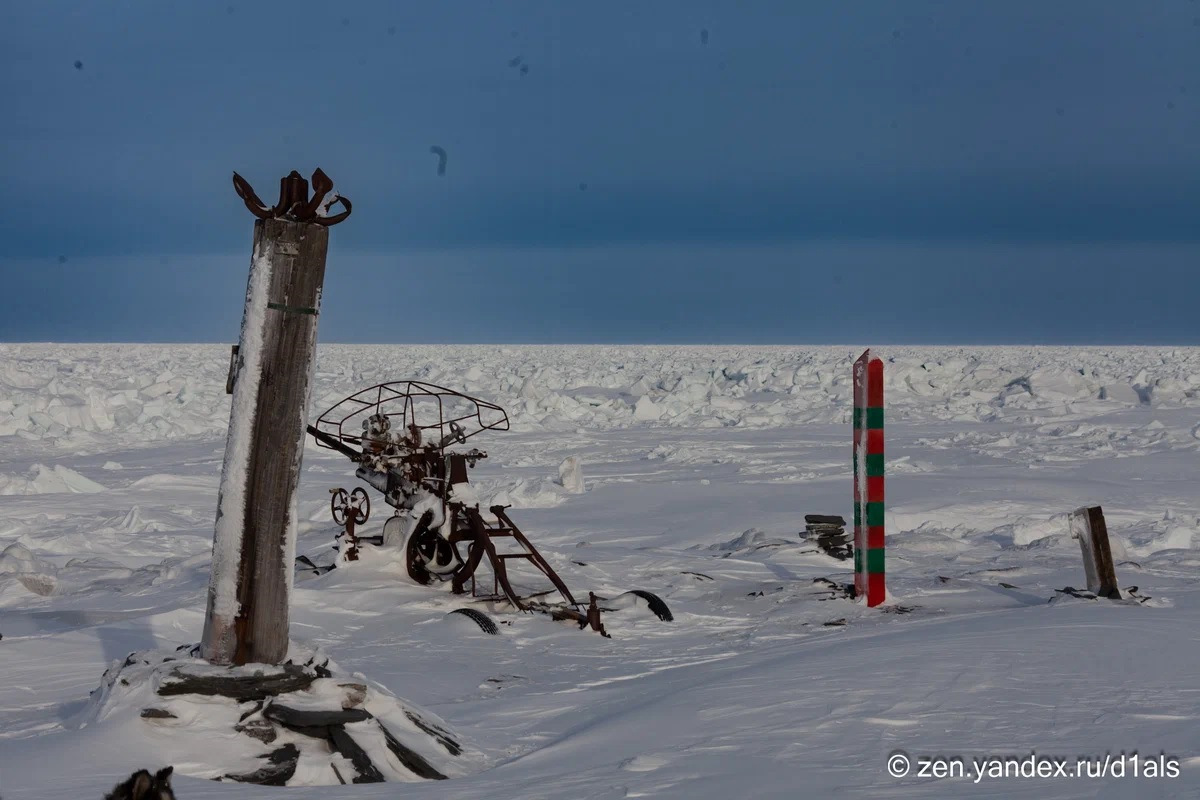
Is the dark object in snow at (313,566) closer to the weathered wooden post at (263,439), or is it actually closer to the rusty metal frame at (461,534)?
the rusty metal frame at (461,534)

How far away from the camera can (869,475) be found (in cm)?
719

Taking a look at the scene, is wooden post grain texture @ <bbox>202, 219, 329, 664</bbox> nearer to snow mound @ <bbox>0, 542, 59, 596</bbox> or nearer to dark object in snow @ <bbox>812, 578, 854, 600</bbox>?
dark object in snow @ <bbox>812, 578, 854, 600</bbox>

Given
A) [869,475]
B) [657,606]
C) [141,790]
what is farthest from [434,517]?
[141,790]

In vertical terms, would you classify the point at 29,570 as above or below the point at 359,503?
below

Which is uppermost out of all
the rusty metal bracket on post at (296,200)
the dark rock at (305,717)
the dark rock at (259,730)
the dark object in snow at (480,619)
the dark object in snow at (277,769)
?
the rusty metal bracket on post at (296,200)

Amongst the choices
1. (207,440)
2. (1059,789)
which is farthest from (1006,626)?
(207,440)

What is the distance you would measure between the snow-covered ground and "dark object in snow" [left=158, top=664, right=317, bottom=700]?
0.22 metres

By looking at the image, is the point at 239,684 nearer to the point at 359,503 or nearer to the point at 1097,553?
the point at 359,503

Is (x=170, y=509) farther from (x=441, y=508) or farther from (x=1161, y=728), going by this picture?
(x=1161, y=728)

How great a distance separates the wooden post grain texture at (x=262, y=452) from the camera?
421 cm

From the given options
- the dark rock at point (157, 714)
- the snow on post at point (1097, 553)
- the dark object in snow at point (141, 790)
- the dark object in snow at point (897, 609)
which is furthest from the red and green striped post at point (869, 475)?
the dark object in snow at point (141, 790)

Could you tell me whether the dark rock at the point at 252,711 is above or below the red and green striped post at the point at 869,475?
below

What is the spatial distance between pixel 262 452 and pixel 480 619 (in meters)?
2.86

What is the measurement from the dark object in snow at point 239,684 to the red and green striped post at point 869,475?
384 centimetres
